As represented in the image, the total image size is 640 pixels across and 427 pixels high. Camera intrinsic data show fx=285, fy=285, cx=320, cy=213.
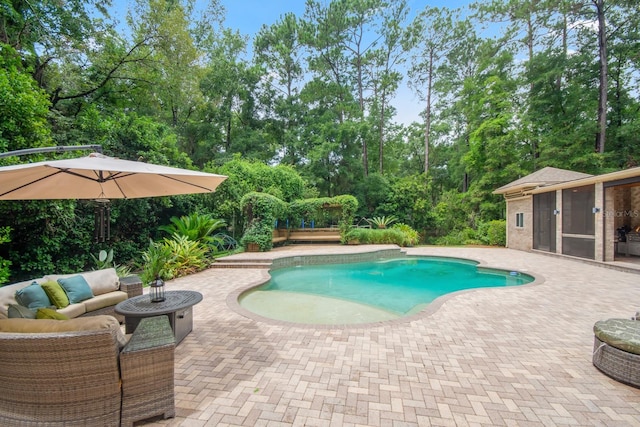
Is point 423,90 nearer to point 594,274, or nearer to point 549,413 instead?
point 594,274

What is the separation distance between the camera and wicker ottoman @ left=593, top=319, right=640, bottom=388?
8.17 ft

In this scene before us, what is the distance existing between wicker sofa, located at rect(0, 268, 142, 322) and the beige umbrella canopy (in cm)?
111

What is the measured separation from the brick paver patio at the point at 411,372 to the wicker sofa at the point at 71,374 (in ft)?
1.21

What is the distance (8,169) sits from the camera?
99.1 inches

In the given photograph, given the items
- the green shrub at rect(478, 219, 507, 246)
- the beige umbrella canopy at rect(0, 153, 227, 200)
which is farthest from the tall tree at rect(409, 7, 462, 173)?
the beige umbrella canopy at rect(0, 153, 227, 200)

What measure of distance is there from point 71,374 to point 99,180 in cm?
241

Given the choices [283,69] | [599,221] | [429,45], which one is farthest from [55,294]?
[429,45]

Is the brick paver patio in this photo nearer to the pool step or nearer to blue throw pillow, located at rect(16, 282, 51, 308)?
blue throw pillow, located at rect(16, 282, 51, 308)

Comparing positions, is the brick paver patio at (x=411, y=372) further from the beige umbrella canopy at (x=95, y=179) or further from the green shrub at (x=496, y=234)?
the green shrub at (x=496, y=234)

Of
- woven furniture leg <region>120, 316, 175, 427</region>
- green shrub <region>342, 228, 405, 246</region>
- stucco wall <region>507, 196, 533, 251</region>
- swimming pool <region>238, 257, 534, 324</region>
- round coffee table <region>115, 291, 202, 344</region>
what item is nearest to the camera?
woven furniture leg <region>120, 316, 175, 427</region>

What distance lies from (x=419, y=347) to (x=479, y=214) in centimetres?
1572

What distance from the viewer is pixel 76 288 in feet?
12.8

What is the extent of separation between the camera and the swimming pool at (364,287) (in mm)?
5227

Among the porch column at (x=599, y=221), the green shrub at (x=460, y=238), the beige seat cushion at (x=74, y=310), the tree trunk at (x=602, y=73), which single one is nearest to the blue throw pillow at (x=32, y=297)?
the beige seat cushion at (x=74, y=310)
